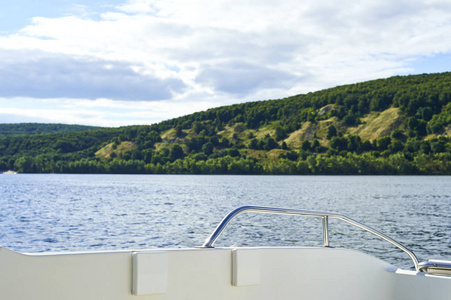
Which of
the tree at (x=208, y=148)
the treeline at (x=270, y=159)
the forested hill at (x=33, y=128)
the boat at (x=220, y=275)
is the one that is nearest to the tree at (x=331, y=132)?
the treeline at (x=270, y=159)

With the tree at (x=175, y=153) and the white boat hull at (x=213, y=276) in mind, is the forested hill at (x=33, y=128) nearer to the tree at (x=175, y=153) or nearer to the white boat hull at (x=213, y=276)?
the tree at (x=175, y=153)

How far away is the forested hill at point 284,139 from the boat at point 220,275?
243ft

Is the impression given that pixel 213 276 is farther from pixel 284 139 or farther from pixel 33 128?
pixel 33 128

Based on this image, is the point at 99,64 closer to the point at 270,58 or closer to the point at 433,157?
the point at 270,58

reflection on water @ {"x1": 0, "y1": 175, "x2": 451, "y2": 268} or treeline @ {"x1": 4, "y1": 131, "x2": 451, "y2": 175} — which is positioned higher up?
treeline @ {"x1": 4, "y1": 131, "x2": 451, "y2": 175}

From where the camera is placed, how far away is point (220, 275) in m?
2.56

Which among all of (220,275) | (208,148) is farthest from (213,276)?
(208,148)

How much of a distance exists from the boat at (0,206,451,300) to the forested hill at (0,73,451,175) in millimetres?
74030

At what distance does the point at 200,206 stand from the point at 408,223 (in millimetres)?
15068

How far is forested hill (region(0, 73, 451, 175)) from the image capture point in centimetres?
7538

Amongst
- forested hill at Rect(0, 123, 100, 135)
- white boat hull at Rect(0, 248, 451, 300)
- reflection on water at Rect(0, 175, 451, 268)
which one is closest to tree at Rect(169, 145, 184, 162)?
forested hill at Rect(0, 123, 100, 135)

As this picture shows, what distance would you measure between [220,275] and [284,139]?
282 feet

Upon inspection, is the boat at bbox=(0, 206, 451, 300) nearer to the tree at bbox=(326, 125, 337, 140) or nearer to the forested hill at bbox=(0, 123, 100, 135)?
the tree at bbox=(326, 125, 337, 140)

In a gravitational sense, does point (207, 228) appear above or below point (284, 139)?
below
